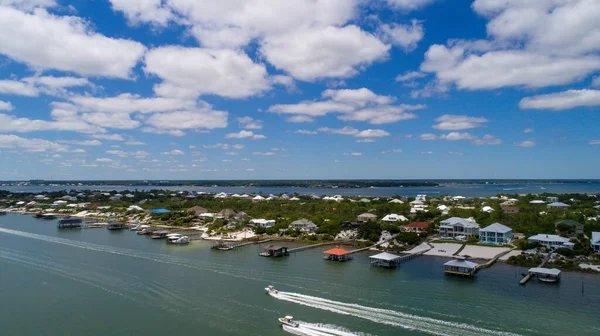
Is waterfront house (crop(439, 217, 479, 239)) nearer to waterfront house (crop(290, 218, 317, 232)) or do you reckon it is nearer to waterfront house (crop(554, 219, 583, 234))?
waterfront house (crop(554, 219, 583, 234))

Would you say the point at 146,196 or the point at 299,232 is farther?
the point at 146,196

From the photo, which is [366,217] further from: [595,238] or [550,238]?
[595,238]

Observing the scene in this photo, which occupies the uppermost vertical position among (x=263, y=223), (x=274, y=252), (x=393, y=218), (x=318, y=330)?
(x=393, y=218)

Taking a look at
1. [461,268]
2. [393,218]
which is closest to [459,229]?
[393,218]

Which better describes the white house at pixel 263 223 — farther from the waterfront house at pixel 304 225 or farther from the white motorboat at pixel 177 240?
the white motorboat at pixel 177 240

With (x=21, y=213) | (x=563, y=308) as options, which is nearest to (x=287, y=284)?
(x=563, y=308)

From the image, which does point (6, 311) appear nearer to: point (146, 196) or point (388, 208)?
point (388, 208)

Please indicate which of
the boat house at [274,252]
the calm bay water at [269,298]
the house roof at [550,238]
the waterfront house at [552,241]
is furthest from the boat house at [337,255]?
the house roof at [550,238]
